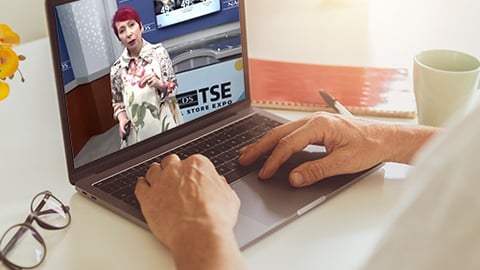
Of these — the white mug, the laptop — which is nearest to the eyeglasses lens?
the laptop

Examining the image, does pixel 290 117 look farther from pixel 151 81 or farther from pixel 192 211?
pixel 192 211

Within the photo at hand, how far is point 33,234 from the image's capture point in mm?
917

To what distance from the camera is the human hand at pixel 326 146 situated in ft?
3.26

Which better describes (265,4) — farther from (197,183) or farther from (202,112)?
(197,183)

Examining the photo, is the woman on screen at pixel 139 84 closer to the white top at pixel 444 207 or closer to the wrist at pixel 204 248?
the wrist at pixel 204 248

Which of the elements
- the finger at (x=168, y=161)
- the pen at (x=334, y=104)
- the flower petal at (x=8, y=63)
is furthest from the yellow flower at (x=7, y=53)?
the pen at (x=334, y=104)

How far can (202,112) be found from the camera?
113cm

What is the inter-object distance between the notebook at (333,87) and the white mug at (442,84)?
0.07m

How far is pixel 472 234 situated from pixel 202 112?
0.72 meters

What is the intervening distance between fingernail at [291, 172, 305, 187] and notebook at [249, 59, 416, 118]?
0.27 metres

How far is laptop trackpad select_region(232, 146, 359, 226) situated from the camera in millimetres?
933

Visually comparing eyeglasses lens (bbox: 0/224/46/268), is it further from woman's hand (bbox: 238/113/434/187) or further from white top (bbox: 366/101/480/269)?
white top (bbox: 366/101/480/269)

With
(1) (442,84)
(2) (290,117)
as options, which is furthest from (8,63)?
(1) (442,84)

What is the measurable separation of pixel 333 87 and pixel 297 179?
325mm
